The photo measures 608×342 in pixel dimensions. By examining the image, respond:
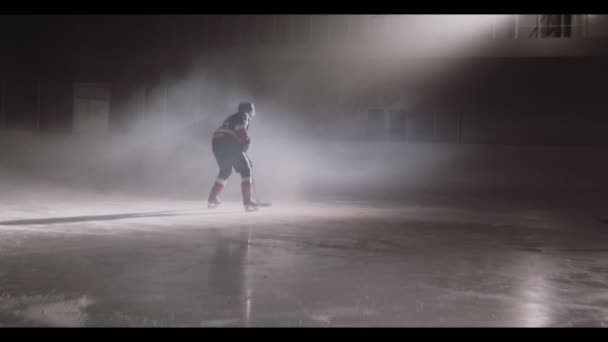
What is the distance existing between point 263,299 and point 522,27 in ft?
49.8

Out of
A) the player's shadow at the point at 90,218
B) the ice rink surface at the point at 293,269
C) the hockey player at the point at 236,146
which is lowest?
the ice rink surface at the point at 293,269

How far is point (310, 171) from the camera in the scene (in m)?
17.9

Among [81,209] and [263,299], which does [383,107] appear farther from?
[263,299]

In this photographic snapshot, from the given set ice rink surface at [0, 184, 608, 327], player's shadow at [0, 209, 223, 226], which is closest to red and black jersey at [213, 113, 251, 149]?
ice rink surface at [0, 184, 608, 327]

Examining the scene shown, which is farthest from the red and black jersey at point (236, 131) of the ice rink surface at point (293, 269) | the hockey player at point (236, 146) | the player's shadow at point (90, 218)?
the player's shadow at point (90, 218)

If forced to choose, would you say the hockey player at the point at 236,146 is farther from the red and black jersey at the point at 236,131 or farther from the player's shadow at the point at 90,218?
the player's shadow at the point at 90,218

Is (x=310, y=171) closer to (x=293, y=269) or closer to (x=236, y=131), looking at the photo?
(x=236, y=131)

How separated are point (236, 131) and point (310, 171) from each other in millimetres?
8730

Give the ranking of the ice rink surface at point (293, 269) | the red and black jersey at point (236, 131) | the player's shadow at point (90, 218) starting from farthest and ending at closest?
the red and black jersey at point (236, 131)
the player's shadow at point (90, 218)
the ice rink surface at point (293, 269)

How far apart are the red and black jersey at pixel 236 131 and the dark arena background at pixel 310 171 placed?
117cm

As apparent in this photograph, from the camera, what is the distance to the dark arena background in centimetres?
401

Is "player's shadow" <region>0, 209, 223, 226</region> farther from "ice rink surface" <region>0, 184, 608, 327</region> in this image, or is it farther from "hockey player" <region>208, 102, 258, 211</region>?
"hockey player" <region>208, 102, 258, 211</region>

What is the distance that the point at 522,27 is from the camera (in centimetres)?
1677

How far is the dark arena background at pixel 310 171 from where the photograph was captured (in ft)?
13.1
